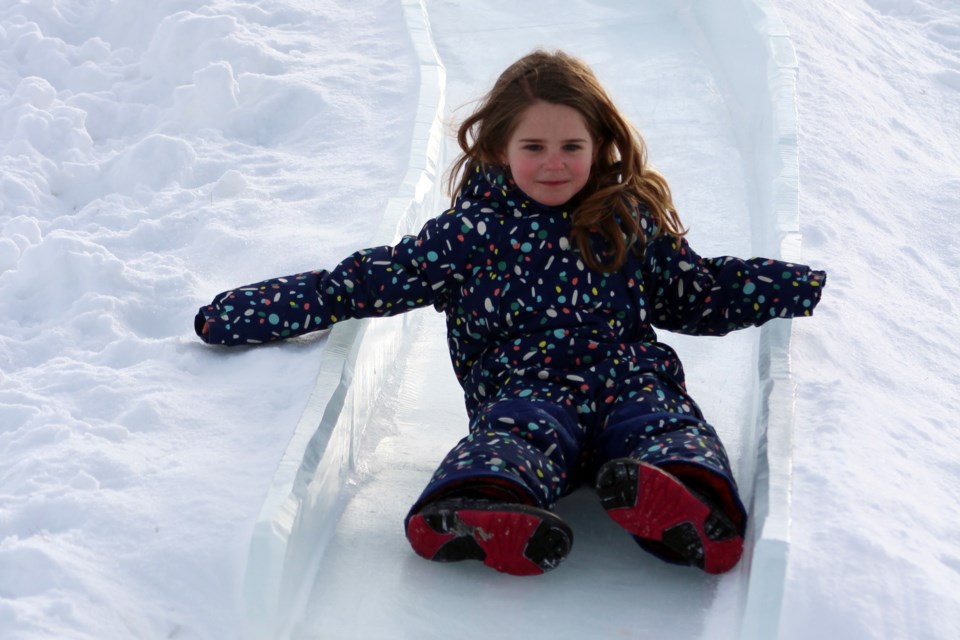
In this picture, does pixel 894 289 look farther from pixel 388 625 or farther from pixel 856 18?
pixel 856 18

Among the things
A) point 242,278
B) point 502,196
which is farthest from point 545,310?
point 242,278

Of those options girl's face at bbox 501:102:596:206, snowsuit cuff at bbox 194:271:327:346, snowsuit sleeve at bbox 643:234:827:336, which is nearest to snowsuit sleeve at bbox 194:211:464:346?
snowsuit cuff at bbox 194:271:327:346

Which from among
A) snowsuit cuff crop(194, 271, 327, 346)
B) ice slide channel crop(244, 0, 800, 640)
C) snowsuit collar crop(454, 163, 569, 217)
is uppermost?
snowsuit collar crop(454, 163, 569, 217)

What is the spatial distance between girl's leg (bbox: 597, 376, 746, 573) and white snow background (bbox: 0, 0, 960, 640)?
0.12 m

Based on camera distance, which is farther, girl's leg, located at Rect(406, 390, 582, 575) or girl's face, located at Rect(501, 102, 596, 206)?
girl's face, located at Rect(501, 102, 596, 206)

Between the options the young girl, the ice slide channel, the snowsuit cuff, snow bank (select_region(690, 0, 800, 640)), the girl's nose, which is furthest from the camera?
the snowsuit cuff

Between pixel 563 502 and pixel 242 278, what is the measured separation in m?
0.97

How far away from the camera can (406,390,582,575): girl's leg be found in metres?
1.71

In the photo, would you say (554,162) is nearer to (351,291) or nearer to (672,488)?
(351,291)

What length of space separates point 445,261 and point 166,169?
1.31 m

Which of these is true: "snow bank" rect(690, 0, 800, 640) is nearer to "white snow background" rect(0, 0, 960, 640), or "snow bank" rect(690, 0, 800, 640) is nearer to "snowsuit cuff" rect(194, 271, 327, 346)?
"white snow background" rect(0, 0, 960, 640)

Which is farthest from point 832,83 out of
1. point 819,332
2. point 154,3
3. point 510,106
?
point 154,3

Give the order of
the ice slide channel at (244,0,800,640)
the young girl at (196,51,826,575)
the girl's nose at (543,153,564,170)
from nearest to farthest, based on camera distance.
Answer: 1. the ice slide channel at (244,0,800,640)
2. the young girl at (196,51,826,575)
3. the girl's nose at (543,153,564,170)

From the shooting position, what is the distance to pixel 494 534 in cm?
172
